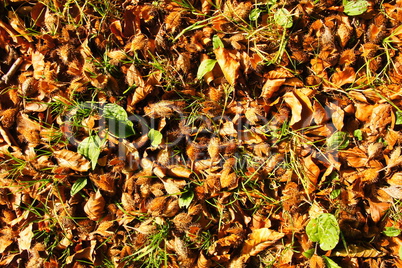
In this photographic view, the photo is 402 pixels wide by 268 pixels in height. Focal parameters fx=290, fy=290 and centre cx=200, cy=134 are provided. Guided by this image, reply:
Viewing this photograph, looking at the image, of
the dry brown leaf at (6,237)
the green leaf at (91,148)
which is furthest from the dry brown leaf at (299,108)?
the dry brown leaf at (6,237)

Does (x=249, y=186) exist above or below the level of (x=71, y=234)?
above

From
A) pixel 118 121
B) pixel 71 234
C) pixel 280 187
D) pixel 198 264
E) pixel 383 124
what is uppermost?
pixel 118 121

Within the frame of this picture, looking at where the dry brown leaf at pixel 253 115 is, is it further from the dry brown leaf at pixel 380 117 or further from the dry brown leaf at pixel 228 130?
the dry brown leaf at pixel 380 117

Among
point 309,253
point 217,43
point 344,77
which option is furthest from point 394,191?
point 217,43

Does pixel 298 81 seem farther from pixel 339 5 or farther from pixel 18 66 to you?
pixel 18 66

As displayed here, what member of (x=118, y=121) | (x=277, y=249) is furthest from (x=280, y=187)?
(x=118, y=121)

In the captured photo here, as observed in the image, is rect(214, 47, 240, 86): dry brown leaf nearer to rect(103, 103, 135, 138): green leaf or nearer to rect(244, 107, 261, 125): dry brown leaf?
rect(244, 107, 261, 125): dry brown leaf
